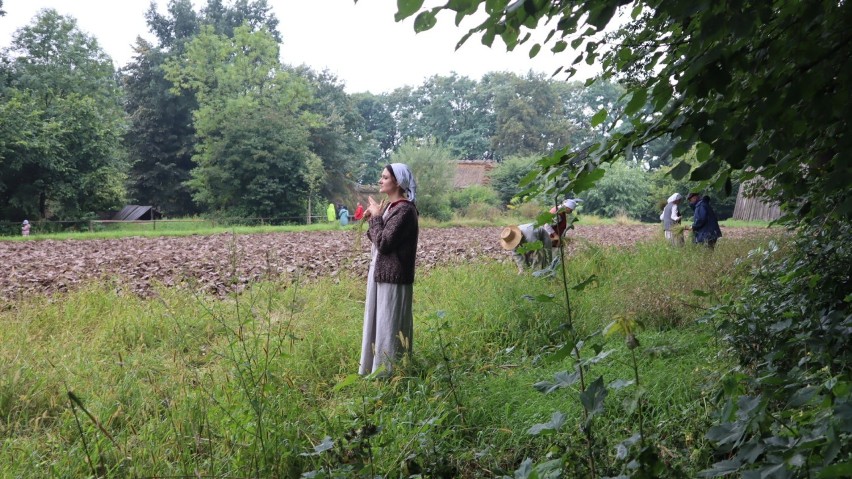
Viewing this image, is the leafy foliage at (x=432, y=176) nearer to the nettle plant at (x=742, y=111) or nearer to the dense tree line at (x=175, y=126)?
the dense tree line at (x=175, y=126)

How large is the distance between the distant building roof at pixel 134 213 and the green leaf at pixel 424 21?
1587 inches

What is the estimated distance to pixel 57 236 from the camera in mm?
24047

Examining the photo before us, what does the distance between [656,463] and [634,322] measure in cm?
37

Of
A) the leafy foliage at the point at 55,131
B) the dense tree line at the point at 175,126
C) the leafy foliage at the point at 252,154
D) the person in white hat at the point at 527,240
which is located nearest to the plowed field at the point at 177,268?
the person in white hat at the point at 527,240

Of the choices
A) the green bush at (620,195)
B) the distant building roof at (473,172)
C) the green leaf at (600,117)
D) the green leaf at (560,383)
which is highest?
the distant building roof at (473,172)

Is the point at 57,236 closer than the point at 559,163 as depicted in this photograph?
No

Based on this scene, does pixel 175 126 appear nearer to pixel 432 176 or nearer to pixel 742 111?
pixel 432 176

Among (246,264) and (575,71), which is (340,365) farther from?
(246,264)

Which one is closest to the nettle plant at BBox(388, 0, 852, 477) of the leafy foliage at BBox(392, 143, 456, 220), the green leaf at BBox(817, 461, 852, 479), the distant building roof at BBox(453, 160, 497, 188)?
the green leaf at BBox(817, 461, 852, 479)

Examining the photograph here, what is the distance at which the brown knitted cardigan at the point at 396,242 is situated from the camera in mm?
4742

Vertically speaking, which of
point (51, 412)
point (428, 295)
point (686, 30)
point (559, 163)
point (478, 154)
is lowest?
point (51, 412)

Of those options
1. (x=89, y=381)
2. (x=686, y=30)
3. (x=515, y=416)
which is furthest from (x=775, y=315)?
(x=89, y=381)

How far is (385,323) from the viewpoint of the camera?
4.76 meters

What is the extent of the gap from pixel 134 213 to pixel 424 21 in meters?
42.0
